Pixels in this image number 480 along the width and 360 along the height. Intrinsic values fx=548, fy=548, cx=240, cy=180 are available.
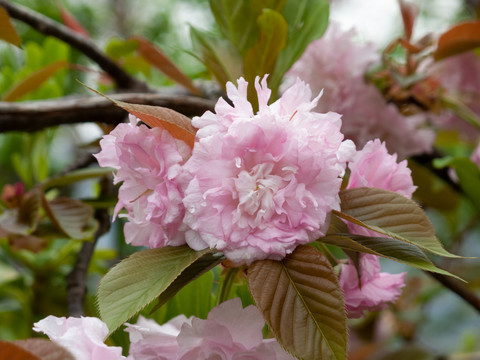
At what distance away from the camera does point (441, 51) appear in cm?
67

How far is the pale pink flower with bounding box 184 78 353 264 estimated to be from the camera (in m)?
0.29

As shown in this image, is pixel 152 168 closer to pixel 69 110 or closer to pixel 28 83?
pixel 69 110

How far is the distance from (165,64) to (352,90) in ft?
0.75

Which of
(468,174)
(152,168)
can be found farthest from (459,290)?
(152,168)

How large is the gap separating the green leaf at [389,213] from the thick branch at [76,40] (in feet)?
1.46

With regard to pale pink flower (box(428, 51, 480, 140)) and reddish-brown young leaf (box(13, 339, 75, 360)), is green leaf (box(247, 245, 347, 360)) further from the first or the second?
pale pink flower (box(428, 51, 480, 140))

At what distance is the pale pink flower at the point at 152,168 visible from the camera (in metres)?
0.30

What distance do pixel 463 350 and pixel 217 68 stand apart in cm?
124

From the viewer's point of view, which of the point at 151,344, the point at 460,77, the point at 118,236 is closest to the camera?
the point at 151,344

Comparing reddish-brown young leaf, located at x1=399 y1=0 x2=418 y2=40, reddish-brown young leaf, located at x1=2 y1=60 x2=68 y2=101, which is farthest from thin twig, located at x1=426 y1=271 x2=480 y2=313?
reddish-brown young leaf, located at x1=2 y1=60 x2=68 y2=101

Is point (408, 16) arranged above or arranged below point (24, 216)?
above

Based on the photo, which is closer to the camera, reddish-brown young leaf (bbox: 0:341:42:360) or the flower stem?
reddish-brown young leaf (bbox: 0:341:42:360)

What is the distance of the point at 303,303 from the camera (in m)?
0.29

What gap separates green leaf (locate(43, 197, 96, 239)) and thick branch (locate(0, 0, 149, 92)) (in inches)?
8.1
